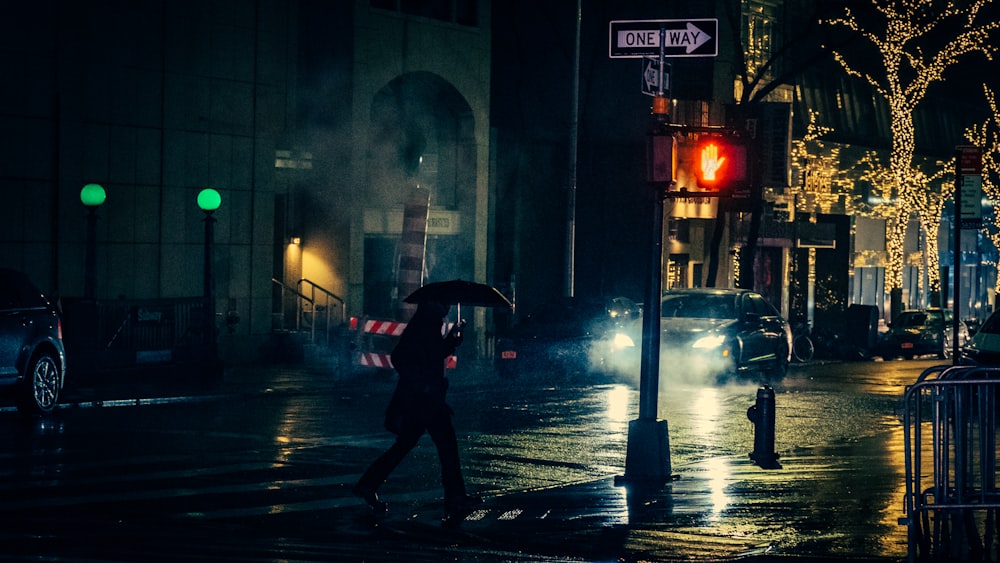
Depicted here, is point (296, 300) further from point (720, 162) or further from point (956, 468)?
point (956, 468)

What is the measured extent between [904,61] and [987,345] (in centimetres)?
3479

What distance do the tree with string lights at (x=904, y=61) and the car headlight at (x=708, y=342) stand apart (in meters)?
24.0

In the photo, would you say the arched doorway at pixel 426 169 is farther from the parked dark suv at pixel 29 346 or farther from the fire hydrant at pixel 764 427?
the fire hydrant at pixel 764 427

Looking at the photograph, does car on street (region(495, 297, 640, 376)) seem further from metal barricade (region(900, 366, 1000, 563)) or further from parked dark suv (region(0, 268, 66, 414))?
metal barricade (region(900, 366, 1000, 563))

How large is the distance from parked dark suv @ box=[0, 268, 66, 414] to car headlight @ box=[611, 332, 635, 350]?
11028 mm

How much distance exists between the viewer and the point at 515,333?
3042 centimetres

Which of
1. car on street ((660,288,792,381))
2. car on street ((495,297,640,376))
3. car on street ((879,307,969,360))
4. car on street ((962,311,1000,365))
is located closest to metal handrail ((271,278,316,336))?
car on street ((495,297,640,376))

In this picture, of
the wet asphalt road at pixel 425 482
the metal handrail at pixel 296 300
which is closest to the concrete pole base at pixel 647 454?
the wet asphalt road at pixel 425 482

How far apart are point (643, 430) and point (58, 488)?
513cm

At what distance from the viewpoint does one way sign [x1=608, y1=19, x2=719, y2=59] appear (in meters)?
15.7

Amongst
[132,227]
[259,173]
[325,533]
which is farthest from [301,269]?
[325,533]

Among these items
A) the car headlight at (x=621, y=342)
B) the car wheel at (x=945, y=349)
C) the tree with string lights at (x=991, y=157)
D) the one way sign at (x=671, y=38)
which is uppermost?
the tree with string lights at (x=991, y=157)

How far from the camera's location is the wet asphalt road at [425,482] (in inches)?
452

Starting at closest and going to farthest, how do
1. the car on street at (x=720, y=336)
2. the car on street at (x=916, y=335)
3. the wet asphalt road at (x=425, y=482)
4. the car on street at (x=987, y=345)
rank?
the wet asphalt road at (x=425, y=482), the car on street at (x=987, y=345), the car on street at (x=720, y=336), the car on street at (x=916, y=335)
